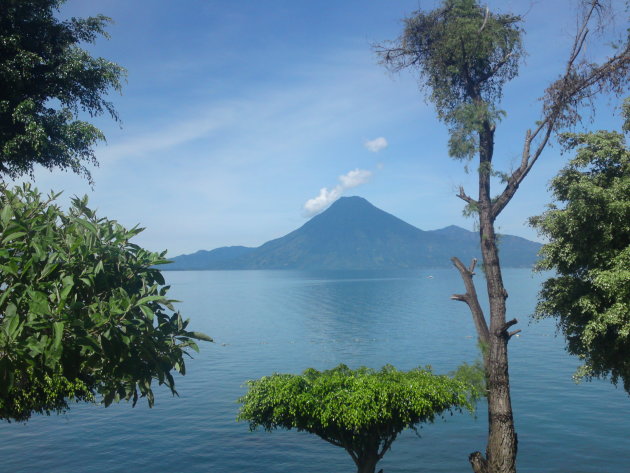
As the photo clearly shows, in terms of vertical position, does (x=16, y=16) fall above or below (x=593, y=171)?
above

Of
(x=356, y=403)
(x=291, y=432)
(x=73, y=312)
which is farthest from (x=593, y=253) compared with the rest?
(x=291, y=432)

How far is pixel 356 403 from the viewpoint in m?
15.5

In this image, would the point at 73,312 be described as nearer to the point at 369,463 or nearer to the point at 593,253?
the point at 369,463

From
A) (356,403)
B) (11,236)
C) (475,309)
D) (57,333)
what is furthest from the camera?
(475,309)

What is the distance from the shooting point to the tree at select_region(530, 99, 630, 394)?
1688cm

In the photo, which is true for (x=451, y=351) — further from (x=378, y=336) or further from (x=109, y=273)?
(x=109, y=273)

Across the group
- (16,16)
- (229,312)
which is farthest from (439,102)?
(229,312)

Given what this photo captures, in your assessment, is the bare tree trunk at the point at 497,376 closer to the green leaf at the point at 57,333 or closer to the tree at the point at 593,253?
the tree at the point at 593,253

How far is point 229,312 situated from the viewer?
399ft

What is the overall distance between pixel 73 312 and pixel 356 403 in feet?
29.4

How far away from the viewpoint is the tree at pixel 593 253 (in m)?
16.9

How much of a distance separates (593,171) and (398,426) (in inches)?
460

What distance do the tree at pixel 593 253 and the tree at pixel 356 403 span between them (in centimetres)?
491

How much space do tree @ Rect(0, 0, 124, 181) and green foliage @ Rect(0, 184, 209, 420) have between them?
6997mm
